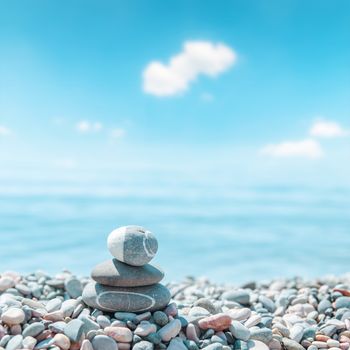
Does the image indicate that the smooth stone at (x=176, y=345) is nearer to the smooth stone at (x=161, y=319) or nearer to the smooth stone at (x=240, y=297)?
the smooth stone at (x=161, y=319)

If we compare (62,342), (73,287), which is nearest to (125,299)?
(62,342)

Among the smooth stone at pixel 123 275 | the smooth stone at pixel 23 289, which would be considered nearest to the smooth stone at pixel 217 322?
the smooth stone at pixel 123 275

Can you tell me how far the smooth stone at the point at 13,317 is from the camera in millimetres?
2350

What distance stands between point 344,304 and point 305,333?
0.68 metres

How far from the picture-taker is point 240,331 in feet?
8.25

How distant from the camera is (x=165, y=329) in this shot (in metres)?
2.41

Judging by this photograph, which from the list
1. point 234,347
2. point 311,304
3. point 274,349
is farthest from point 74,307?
point 311,304

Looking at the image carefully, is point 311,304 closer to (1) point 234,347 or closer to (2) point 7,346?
(1) point 234,347

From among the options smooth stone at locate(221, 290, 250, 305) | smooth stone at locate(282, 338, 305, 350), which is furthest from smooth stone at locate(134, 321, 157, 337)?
smooth stone at locate(221, 290, 250, 305)

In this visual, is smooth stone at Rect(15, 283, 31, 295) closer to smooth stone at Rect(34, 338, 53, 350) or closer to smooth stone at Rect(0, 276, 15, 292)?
smooth stone at Rect(0, 276, 15, 292)

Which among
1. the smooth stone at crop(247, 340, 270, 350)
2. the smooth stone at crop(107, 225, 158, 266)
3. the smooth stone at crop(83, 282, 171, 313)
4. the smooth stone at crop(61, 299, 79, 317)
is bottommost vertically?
the smooth stone at crop(247, 340, 270, 350)

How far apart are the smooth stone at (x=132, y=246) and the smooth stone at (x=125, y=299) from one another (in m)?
0.17

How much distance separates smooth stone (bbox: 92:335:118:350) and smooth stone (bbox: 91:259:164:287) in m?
0.40

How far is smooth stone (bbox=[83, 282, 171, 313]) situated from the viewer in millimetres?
2564
